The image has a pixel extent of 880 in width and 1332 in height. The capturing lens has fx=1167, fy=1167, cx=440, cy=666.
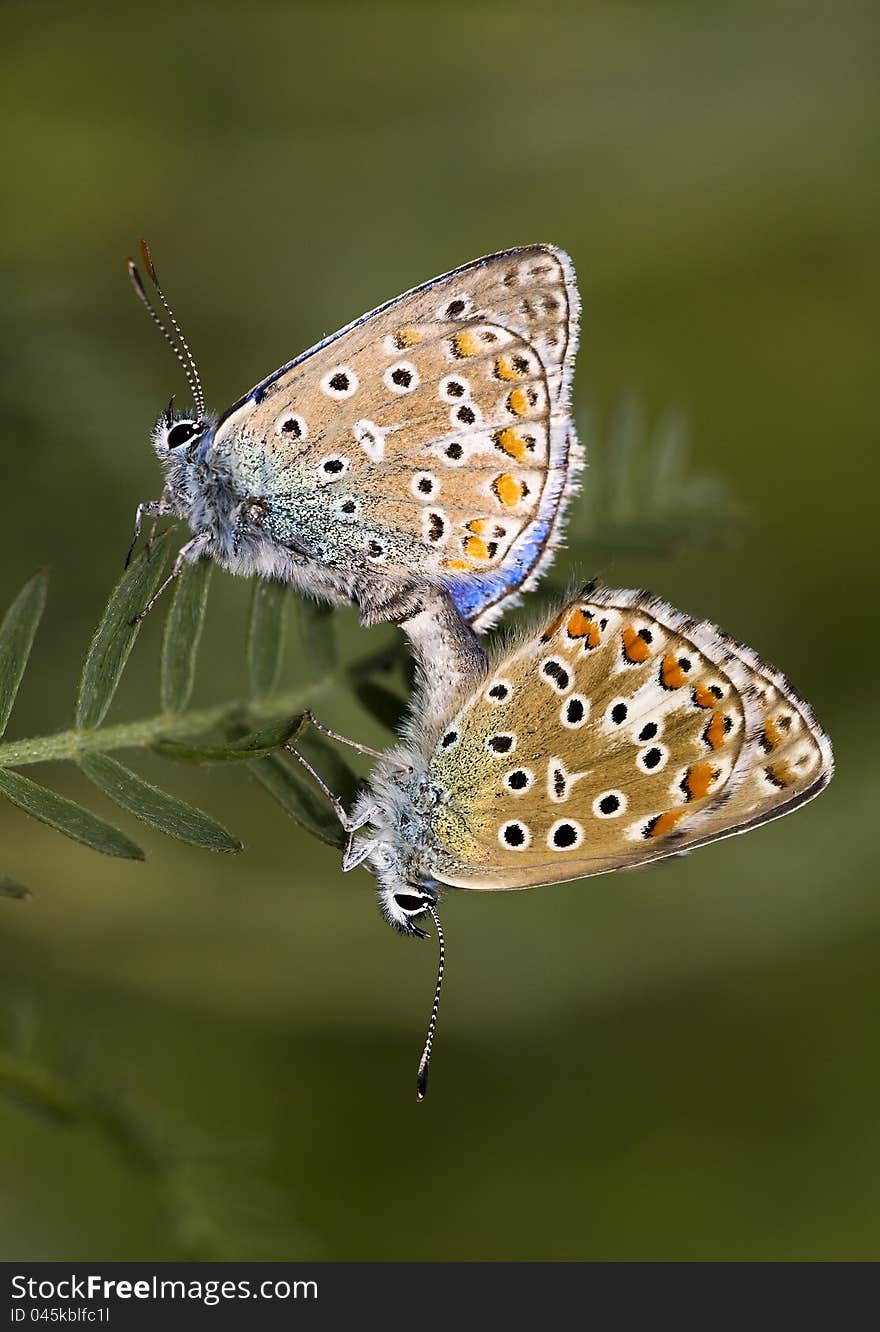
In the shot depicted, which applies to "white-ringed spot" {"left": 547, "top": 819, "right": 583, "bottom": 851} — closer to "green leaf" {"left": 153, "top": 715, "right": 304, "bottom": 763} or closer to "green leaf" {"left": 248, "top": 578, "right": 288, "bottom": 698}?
"green leaf" {"left": 248, "top": 578, "right": 288, "bottom": 698}

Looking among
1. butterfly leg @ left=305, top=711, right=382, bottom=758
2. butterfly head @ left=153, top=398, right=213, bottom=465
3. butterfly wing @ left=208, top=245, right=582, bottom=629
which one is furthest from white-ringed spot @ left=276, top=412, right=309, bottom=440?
butterfly leg @ left=305, top=711, right=382, bottom=758

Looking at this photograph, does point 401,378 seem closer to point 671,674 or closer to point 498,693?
point 498,693

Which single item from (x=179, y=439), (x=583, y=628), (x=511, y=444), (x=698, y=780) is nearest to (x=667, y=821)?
(x=698, y=780)

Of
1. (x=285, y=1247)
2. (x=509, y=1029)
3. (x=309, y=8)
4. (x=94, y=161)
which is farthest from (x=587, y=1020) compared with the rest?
(x=309, y=8)

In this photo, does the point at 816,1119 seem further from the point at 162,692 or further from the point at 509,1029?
the point at 162,692

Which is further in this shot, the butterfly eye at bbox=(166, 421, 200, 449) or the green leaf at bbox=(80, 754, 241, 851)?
the butterfly eye at bbox=(166, 421, 200, 449)

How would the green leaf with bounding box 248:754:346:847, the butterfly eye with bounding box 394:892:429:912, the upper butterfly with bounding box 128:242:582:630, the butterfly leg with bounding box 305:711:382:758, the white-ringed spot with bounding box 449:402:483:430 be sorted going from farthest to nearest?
the white-ringed spot with bounding box 449:402:483:430
the upper butterfly with bounding box 128:242:582:630
the butterfly eye with bounding box 394:892:429:912
the butterfly leg with bounding box 305:711:382:758
the green leaf with bounding box 248:754:346:847
